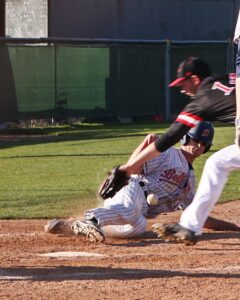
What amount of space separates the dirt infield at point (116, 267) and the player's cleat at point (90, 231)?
56mm

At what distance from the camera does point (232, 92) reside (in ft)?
21.2

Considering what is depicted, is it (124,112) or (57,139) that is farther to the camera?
(124,112)

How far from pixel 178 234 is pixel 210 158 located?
54cm

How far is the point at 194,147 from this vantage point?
852 centimetres

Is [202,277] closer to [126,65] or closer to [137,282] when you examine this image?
[137,282]

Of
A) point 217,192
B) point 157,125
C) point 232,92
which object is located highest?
point 232,92

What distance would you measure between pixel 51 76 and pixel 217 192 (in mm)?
18023

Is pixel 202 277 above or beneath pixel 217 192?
beneath

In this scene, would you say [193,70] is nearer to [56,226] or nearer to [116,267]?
[116,267]

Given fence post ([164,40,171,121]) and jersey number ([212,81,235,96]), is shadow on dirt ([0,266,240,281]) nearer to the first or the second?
jersey number ([212,81,235,96])

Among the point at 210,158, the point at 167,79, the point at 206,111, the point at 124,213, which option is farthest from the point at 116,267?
the point at 167,79

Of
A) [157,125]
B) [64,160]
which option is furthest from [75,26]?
[64,160]

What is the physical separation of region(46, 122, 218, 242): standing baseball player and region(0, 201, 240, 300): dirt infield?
0.57 ft

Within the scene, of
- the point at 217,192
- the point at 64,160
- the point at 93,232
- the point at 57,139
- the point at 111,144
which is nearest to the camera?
the point at 217,192
